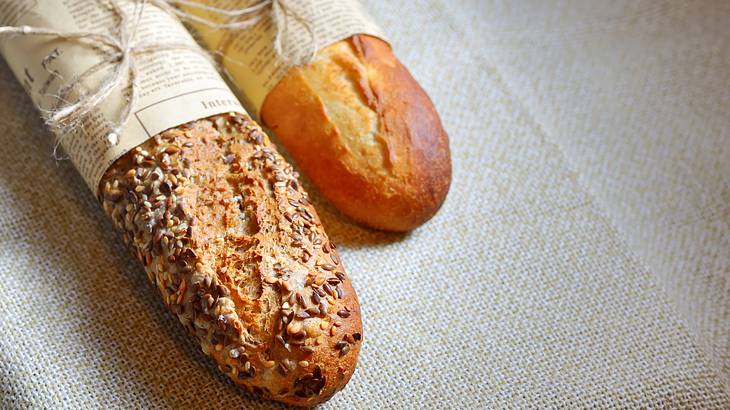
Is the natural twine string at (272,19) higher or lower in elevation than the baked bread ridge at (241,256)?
higher

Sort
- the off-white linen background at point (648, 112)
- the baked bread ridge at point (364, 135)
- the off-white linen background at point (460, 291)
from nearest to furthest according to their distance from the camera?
the off-white linen background at point (460, 291) → the baked bread ridge at point (364, 135) → the off-white linen background at point (648, 112)

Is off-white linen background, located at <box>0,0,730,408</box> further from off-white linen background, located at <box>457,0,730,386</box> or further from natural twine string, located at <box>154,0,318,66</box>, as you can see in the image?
natural twine string, located at <box>154,0,318,66</box>

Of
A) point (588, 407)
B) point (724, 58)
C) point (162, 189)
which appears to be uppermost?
point (162, 189)

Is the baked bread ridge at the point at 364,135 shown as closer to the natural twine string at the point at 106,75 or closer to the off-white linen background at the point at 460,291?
the off-white linen background at the point at 460,291

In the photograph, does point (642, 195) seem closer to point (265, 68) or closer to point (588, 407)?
point (588, 407)

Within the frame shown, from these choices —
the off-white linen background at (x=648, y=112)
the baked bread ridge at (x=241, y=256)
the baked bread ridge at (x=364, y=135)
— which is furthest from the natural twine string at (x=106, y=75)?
the off-white linen background at (x=648, y=112)

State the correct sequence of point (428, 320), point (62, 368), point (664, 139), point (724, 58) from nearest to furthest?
point (62, 368), point (428, 320), point (664, 139), point (724, 58)

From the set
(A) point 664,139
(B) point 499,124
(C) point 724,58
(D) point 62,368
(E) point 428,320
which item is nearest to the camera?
(D) point 62,368

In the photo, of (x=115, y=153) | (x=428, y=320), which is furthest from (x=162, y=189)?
(x=428, y=320)

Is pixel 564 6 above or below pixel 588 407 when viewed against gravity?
above
